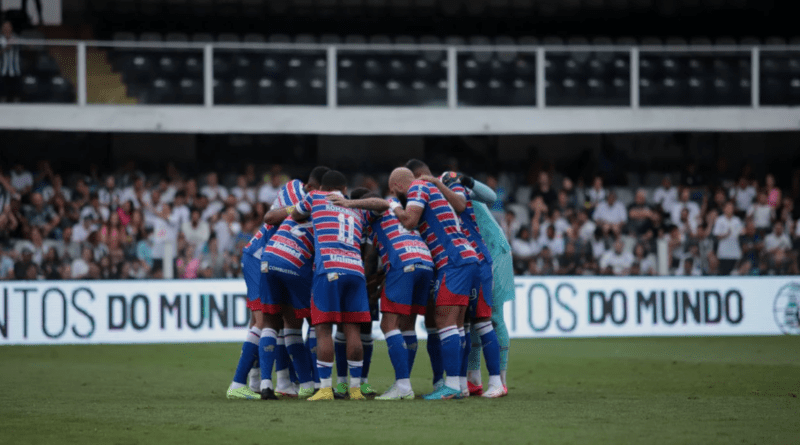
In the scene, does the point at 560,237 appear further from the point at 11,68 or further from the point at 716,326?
the point at 11,68

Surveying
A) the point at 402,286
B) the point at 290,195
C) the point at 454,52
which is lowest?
the point at 402,286

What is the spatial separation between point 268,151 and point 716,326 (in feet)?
33.8

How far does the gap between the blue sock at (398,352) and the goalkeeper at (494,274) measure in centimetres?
84

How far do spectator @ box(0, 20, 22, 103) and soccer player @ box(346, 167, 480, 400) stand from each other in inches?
487

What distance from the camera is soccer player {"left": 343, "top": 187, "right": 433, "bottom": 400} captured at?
988 centimetres

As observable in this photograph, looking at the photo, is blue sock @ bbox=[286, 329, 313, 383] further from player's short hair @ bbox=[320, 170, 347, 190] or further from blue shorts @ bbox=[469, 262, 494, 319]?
blue shorts @ bbox=[469, 262, 494, 319]

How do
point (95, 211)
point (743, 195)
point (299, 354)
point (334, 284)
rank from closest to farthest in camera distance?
point (334, 284) → point (299, 354) → point (95, 211) → point (743, 195)

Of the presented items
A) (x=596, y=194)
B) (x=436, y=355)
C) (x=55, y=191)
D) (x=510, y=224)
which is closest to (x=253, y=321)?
(x=436, y=355)

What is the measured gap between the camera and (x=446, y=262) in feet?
33.1

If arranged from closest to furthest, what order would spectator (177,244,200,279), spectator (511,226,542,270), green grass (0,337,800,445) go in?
green grass (0,337,800,445) < spectator (177,244,200,279) < spectator (511,226,542,270)

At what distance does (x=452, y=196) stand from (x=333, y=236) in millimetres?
1185

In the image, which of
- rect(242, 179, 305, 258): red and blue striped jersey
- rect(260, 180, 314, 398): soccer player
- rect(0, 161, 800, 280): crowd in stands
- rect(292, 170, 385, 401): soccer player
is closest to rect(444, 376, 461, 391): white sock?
rect(292, 170, 385, 401): soccer player

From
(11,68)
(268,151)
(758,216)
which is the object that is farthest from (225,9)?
(758,216)

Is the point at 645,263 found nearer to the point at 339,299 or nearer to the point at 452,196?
the point at 452,196
